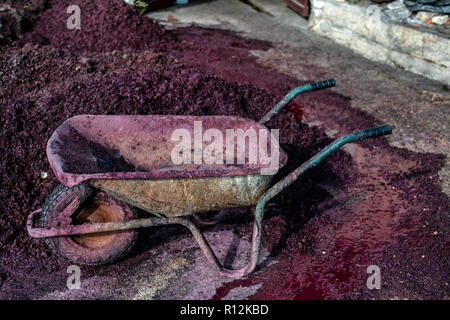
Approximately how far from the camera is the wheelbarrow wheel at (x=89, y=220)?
2.75 metres

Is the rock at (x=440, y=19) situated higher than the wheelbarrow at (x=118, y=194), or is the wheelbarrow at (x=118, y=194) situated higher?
the rock at (x=440, y=19)

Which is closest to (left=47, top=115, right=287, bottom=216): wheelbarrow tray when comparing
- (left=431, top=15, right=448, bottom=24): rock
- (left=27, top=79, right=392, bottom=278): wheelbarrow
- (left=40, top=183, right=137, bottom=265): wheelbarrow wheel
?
(left=27, top=79, right=392, bottom=278): wheelbarrow

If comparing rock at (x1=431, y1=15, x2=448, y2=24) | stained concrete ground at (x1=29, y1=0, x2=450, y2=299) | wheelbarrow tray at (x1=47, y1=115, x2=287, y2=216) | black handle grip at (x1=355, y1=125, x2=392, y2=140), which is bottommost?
stained concrete ground at (x1=29, y1=0, x2=450, y2=299)

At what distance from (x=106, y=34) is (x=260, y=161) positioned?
3970 mm

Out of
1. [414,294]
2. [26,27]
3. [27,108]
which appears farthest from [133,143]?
[26,27]

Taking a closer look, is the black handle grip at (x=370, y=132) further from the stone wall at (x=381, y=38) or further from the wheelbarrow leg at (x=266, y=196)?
the stone wall at (x=381, y=38)

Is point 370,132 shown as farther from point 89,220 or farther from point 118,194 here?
point 89,220

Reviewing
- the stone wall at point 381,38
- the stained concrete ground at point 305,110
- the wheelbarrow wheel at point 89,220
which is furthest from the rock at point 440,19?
the wheelbarrow wheel at point 89,220

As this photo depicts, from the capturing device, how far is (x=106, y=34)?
6152mm

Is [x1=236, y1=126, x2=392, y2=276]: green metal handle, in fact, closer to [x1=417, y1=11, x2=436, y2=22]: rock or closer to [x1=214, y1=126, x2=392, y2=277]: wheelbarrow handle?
[x1=214, y1=126, x2=392, y2=277]: wheelbarrow handle

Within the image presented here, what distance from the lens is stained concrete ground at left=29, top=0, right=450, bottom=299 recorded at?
2934 millimetres

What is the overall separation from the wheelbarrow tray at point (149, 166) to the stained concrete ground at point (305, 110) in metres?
0.49

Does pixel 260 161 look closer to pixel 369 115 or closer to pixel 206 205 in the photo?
pixel 206 205

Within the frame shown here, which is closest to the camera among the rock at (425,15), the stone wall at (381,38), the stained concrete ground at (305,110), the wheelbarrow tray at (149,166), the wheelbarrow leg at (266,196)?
the wheelbarrow tray at (149,166)
